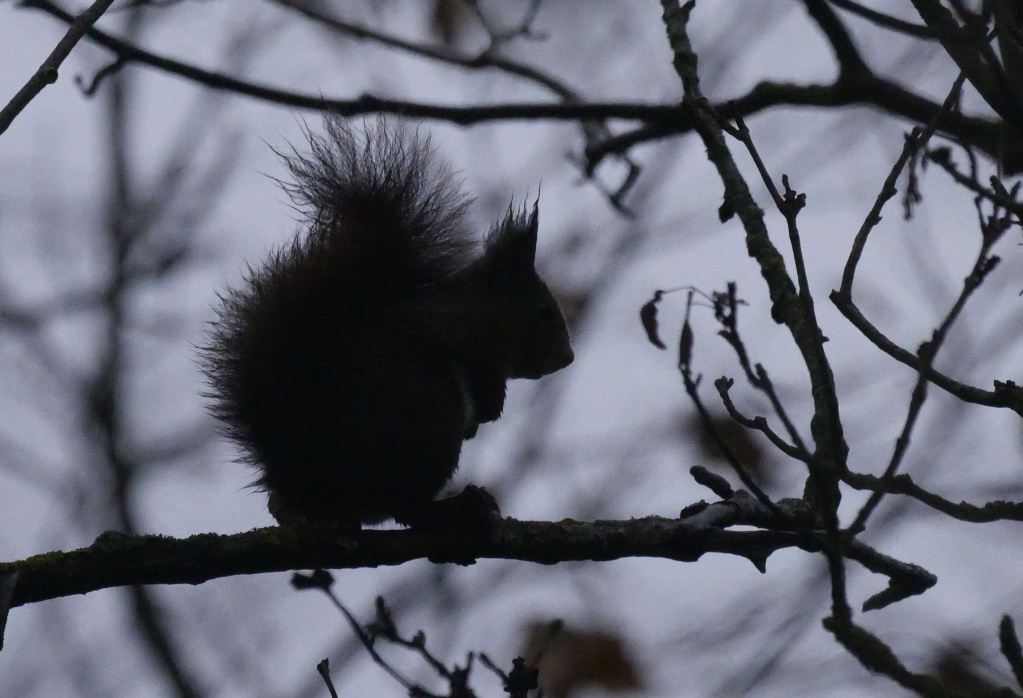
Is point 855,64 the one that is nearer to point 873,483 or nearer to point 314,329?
point 314,329

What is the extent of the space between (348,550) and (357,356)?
45cm

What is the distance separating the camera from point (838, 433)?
1638 millimetres

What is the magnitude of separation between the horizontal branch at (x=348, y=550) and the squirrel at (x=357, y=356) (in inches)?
6.6

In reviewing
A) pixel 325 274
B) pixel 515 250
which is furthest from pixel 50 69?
pixel 515 250

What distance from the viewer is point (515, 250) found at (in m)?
3.03

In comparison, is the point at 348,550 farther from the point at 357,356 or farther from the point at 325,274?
the point at 325,274

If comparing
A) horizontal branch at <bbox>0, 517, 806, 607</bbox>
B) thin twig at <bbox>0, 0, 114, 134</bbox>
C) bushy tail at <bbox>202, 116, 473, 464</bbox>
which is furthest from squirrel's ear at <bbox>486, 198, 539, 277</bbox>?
thin twig at <bbox>0, 0, 114, 134</bbox>

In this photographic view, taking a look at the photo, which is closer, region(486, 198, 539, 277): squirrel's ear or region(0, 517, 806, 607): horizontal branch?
region(0, 517, 806, 607): horizontal branch

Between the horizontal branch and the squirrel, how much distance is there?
0.17 meters

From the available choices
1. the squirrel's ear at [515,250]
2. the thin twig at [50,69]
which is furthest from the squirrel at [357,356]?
the thin twig at [50,69]

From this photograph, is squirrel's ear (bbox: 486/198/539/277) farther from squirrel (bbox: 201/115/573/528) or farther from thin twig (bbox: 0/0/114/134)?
thin twig (bbox: 0/0/114/134)

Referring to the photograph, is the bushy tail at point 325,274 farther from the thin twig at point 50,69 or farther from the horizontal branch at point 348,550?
the thin twig at point 50,69

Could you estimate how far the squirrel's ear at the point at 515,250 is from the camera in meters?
3.02

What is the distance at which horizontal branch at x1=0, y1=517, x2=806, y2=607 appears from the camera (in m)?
1.98
